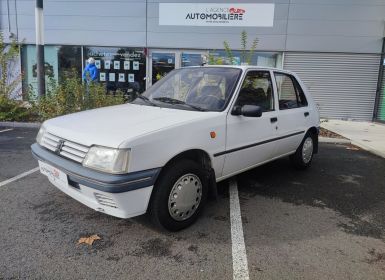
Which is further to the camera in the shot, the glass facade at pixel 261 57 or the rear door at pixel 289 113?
the glass facade at pixel 261 57

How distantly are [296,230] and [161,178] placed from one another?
1.60m

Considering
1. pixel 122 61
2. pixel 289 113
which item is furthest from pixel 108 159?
pixel 122 61

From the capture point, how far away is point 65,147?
3.36m

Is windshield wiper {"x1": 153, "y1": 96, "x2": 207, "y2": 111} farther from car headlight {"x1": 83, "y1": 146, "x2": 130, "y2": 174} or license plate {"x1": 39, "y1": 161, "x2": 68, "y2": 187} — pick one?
license plate {"x1": 39, "y1": 161, "x2": 68, "y2": 187}

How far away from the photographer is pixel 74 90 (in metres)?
9.36

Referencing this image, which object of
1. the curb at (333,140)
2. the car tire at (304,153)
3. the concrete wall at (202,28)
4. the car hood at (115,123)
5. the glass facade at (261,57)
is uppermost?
the concrete wall at (202,28)

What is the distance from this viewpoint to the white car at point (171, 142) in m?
3.04

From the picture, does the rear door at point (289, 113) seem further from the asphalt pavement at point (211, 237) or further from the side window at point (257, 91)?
the asphalt pavement at point (211, 237)

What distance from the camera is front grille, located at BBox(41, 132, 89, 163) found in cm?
319

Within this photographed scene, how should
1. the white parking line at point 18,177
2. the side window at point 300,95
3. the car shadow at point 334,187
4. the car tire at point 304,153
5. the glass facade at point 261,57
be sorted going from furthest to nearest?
the glass facade at point 261,57, the car tire at point 304,153, the side window at point 300,95, the white parking line at point 18,177, the car shadow at point 334,187

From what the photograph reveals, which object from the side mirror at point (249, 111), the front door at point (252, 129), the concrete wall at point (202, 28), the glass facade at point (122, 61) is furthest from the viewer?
the glass facade at point (122, 61)

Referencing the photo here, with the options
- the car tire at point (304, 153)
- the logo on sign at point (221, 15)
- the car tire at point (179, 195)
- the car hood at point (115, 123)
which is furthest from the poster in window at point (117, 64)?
the car tire at point (179, 195)

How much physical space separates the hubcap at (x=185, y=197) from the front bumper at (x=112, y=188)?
12.7 inches

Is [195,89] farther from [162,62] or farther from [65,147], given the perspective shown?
[162,62]
